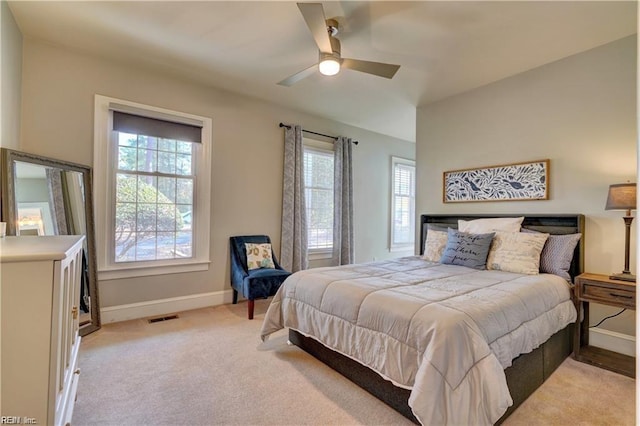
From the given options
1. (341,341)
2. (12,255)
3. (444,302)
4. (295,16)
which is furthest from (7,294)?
(295,16)

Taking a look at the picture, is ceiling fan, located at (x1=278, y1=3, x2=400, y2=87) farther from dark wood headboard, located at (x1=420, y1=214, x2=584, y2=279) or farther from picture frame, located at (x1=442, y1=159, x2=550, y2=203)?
dark wood headboard, located at (x1=420, y1=214, x2=584, y2=279)

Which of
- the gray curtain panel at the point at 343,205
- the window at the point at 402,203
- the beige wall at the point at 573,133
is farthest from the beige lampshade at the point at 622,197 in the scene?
the window at the point at 402,203

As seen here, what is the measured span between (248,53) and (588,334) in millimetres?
4208

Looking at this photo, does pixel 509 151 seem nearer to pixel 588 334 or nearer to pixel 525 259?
pixel 525 259

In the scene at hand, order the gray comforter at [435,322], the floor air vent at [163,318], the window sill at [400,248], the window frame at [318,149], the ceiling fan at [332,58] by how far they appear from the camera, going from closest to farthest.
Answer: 1. the gray comforter at [435,322]
2. the ceiling fan at [332,58]
3. the floor air vent at [163,318]
4. the window frame at [318,149]
5. the window sill at [400,248]

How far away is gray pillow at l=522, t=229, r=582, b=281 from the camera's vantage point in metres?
2.72

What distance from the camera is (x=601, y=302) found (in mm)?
2391

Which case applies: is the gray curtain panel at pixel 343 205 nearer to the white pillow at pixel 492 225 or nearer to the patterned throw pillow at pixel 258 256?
the patterned throw pillow at pixel 258 256

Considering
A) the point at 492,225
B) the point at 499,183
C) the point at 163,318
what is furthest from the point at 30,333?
the point at 499,183

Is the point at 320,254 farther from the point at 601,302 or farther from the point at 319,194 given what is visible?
the point at 601,302

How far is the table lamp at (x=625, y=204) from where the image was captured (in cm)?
234

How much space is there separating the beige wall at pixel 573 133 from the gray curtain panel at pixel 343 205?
177 centimetres

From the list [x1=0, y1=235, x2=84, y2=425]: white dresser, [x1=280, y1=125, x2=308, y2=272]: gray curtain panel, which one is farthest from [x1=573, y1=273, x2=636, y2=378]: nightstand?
[x1=0, y1=235, x2=84, y2=425]: white dresser

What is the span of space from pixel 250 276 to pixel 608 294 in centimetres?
326
